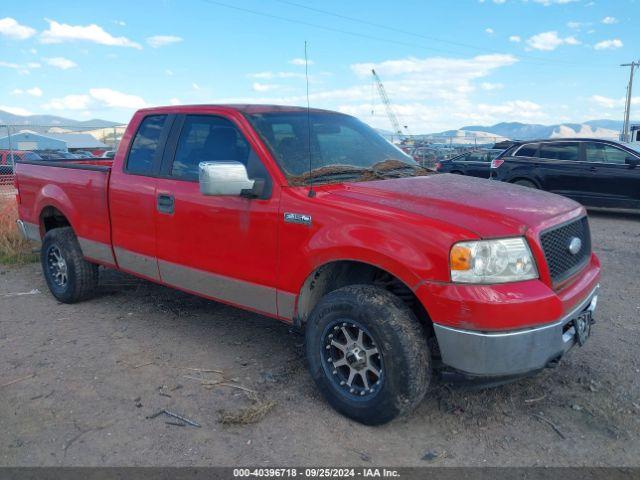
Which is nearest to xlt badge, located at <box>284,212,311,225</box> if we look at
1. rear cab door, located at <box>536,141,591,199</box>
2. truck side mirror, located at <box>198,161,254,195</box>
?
truck side mirror, located at <box>198,161,254,195</box>

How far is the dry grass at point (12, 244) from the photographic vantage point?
309 inches

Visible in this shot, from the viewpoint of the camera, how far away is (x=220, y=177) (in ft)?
11.5

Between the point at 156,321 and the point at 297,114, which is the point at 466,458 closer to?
the point at 297,114

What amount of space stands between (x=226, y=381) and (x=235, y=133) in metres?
1.76

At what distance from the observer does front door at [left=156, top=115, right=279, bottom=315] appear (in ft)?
12.4

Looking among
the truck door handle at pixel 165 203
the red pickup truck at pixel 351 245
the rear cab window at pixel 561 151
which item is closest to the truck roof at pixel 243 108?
the red pickup truck at pixel 351 245

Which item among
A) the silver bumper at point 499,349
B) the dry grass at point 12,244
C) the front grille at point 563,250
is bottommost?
the dry grass at point 12,244

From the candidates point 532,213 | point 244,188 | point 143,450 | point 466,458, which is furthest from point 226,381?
point 532,213

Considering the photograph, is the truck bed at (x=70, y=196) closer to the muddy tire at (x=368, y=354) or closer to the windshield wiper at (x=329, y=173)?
the windshield wiper at (x=329, y=173)

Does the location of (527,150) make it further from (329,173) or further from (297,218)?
(297,218)

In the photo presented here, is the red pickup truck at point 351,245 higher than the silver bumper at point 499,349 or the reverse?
higher

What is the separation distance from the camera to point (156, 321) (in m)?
5.23

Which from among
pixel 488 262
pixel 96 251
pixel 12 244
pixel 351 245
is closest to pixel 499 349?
pixel 488 262

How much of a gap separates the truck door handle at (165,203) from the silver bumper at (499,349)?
2308 mm
